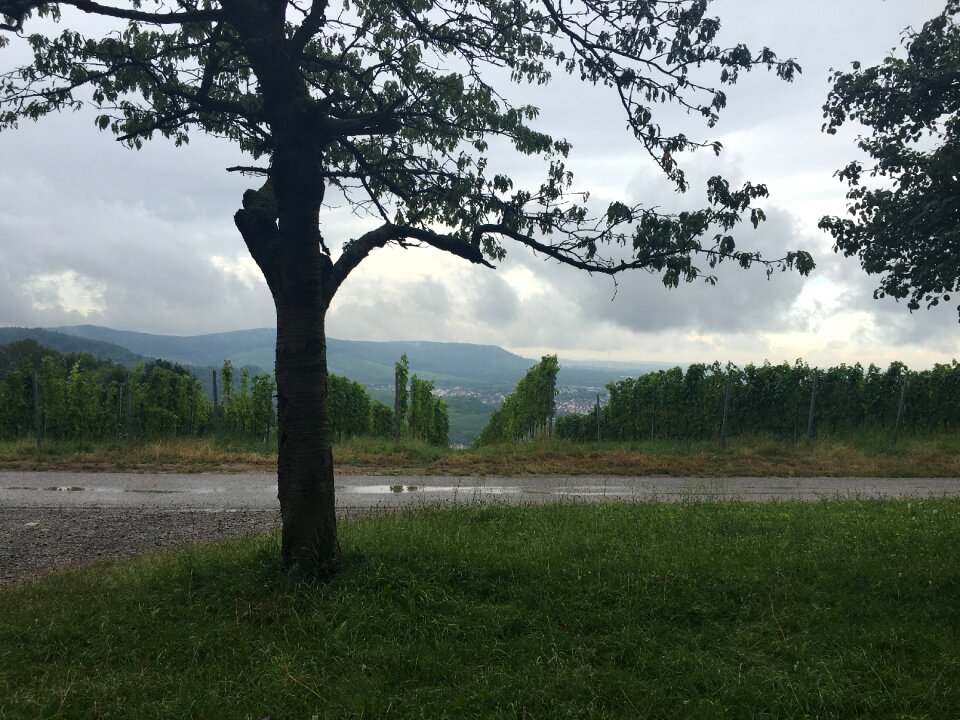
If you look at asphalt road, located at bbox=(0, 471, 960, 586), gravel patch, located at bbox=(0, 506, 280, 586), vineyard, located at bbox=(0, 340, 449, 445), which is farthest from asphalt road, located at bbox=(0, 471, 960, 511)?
vineyard, located at bbox=(0, 340, 449, 445)

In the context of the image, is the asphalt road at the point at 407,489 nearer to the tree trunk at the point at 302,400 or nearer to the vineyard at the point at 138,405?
the tree trunk at the point at 302,400

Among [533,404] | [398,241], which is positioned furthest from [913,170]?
[533,404]

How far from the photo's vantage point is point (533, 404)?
84.6ft

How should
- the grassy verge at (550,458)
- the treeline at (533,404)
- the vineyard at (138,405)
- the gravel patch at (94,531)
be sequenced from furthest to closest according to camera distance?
1. the treeline at (533,404)
2. the vineyard at (138,405)
3. the grassy verge at (550,458)
4. the gravel patch at (94,531)

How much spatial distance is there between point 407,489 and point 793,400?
15.5m

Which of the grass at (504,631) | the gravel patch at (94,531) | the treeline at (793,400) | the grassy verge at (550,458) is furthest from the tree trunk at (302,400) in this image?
the treeline at (793,400)

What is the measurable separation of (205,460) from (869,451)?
17.0 metres

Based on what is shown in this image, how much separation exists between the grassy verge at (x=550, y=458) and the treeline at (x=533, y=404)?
13.7 feet

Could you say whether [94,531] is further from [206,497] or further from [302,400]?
[302,400]

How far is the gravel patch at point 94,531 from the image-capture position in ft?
23.8

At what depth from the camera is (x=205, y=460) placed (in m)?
15.3

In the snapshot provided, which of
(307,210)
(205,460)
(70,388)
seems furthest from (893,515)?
(70,388)

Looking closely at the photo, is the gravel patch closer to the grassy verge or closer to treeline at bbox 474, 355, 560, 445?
the grassy verge

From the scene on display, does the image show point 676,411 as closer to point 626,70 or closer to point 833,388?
point 833,388
